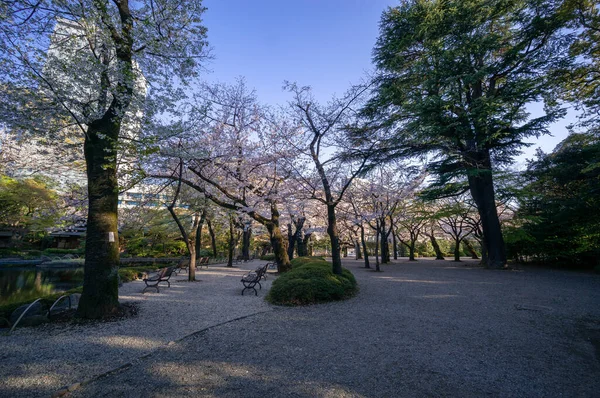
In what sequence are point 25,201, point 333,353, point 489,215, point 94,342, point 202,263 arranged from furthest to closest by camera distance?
point 25,201 < point 202,263 < point 489,215 < point 94,342 < point 333,353

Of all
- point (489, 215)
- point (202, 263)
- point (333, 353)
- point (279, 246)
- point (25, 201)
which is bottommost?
point (333, 353)

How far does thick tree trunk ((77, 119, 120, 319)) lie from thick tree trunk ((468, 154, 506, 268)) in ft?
53.6

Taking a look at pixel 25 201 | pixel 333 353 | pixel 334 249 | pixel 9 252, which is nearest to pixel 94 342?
pixel 333 353

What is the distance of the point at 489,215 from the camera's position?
1478 centimetres

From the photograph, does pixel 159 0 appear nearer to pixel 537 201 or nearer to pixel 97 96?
pixel 97 96

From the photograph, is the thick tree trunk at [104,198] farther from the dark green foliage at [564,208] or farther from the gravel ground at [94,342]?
the dark green foliage at [564,208]

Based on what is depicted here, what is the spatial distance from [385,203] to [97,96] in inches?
620

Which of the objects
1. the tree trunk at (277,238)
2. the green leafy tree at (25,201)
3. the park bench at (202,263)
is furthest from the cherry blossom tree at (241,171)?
the green leafy tree at (25,201)

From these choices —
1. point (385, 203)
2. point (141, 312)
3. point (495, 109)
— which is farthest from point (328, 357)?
point (385, 203)

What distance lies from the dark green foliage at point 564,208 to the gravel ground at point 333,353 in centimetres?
847

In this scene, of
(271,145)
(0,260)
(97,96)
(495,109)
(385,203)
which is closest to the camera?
(97,96)

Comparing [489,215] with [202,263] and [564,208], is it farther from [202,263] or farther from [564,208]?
[202,263]

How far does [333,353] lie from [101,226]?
5.72 m

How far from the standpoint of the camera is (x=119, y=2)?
666cm
